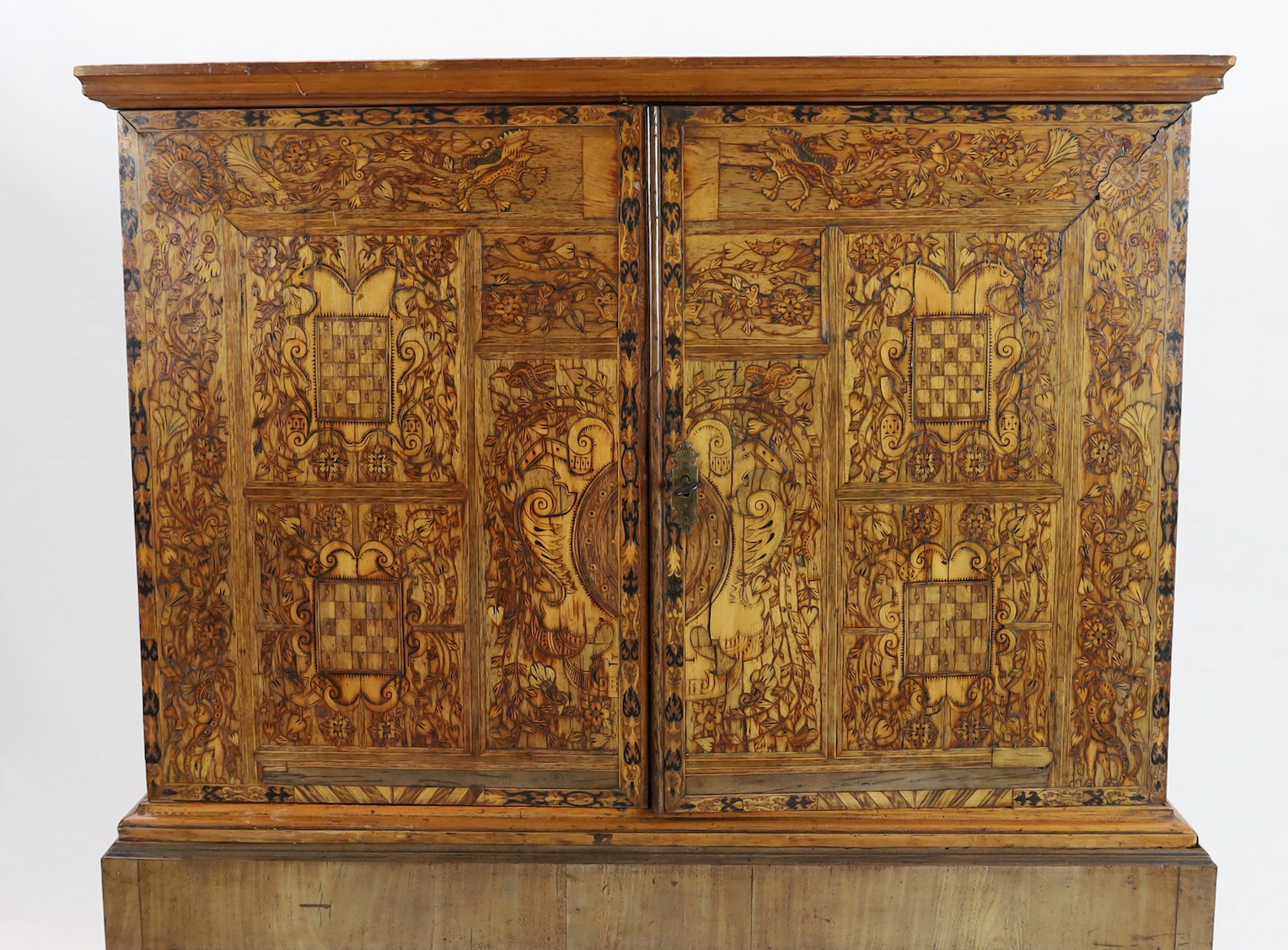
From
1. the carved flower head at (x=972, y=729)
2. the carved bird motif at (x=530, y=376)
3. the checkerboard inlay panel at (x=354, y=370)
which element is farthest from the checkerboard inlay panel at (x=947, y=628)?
the checkerboard inlay panel at (x=354, y=370)

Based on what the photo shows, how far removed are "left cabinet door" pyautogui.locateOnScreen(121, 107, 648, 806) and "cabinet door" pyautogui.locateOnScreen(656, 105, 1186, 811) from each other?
0.16m

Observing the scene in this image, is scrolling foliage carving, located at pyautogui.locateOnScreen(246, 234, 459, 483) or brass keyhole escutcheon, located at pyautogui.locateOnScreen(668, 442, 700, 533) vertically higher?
scrolling foliage carving, located at pyautogui.locateOnScreen(246, 234, 459, 483)

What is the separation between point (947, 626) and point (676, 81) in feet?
4.54

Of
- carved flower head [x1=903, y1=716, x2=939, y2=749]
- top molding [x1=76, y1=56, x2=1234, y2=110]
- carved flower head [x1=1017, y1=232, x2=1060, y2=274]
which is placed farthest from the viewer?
carved flower head [x1=903, y1=716, x2=939, y2=749]

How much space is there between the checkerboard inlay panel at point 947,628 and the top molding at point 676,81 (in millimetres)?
1109

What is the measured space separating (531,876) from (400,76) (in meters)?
1.85

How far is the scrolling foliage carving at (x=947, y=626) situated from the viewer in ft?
8.20

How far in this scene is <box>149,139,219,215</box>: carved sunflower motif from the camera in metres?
2.43

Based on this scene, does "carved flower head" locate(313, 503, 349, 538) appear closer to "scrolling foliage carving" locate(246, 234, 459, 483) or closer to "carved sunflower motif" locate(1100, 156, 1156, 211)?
"scrolling foliage carving" locate(246, 234, 459, 483)

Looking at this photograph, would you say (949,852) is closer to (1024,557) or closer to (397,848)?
A: (1024,557)

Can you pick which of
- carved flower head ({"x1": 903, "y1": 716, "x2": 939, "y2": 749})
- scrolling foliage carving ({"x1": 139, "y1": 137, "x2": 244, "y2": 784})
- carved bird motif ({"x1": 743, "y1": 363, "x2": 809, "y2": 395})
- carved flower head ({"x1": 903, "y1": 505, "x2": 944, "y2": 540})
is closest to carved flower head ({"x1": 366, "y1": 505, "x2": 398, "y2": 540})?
scrolling foliage carving ({"x1": 139, "y1": 137, "x2": 244, "y2": 784})

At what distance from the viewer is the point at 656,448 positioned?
2.46m

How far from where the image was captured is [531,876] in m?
2.53

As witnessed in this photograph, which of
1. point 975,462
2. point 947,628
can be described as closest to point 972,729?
point 947,628
